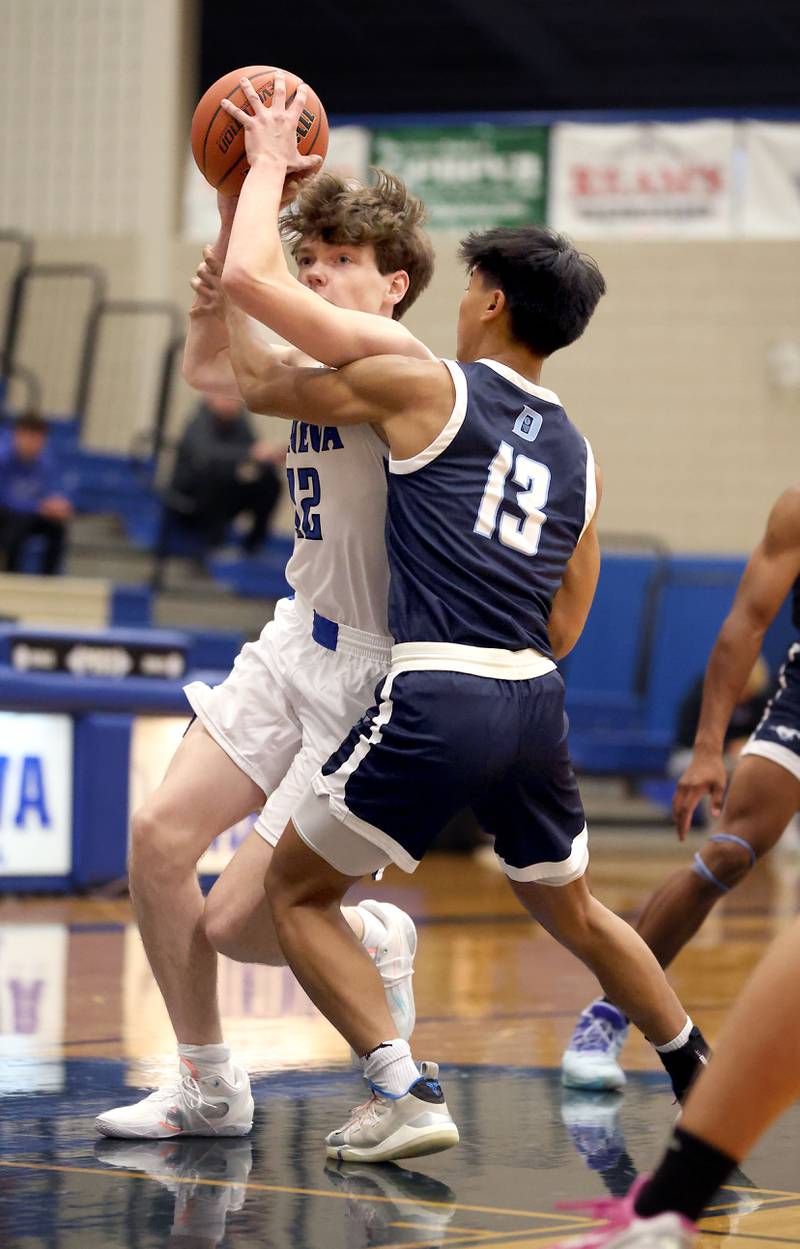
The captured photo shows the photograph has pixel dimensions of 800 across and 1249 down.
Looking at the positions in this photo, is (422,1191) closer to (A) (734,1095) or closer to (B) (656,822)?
(A) (734,1095)

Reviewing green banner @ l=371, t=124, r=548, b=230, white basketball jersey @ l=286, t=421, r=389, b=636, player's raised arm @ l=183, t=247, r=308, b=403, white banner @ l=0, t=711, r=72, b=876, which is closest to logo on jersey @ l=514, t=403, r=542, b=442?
white basketball jersey @ l=286, t=421, r=389, b=636

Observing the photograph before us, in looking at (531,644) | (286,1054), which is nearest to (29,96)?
(286,1054)

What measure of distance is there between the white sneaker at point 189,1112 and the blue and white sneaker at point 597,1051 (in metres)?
0.94

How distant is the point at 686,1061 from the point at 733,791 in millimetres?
1074

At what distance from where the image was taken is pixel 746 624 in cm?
468

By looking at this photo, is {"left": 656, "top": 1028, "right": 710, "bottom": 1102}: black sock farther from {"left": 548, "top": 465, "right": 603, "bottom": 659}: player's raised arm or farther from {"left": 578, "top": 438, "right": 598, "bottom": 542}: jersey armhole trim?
{"left": 578, "top": 438, "right": 598, "bottom": 542}: jersey armhole trim

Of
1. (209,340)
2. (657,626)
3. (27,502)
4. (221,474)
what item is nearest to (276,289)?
(209,340)

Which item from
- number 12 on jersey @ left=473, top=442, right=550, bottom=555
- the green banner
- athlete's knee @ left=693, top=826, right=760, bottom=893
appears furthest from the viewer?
the green banner

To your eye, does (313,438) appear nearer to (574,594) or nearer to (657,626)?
(574,594)

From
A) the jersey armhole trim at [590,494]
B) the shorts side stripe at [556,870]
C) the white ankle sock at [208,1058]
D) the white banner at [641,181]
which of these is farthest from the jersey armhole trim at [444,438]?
the white banner at [641,181]

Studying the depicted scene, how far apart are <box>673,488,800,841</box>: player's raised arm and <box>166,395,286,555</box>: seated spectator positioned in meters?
9.01

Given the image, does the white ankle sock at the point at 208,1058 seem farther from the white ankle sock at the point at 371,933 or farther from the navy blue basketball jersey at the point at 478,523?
the navy blue basketball jersey at the point at 478,523

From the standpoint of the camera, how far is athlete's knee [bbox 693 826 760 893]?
477cm

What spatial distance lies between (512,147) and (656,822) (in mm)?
5476
